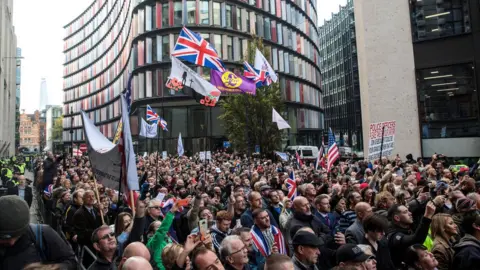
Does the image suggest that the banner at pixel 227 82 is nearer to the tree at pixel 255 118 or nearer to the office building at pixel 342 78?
the tree at pixel 255 118

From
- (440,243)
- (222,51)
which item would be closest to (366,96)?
(440,243)

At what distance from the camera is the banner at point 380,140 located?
14070 millimetres

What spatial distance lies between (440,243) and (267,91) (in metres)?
31.7

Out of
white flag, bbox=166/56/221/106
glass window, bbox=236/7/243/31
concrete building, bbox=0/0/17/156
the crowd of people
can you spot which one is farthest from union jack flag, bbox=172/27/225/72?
glass window, bbox=236/7/243/31

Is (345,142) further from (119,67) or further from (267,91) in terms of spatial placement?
(267,91)

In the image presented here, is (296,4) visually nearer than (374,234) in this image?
No

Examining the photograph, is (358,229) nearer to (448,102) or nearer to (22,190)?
(22,190)

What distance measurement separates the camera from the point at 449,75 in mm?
22141

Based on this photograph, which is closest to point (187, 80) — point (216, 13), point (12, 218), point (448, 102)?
point (12, 218)

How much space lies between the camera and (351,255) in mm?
3859

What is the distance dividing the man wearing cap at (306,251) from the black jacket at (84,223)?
3.65 m

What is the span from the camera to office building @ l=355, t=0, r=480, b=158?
71.4ft

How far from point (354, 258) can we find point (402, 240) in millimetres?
1334

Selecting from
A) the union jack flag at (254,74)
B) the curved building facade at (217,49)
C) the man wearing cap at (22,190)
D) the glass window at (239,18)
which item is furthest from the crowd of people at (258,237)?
the glass window at (239,18)
